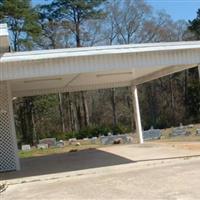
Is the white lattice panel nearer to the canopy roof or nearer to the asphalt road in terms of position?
the canopy roof

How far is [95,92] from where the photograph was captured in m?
61.7

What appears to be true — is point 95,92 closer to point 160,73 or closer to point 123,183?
point 160,73

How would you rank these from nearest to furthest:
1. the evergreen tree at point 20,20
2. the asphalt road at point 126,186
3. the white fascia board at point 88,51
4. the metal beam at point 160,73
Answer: the asphalt road at point 126,186 → the white fascia board at point 88,51 → the metal beam at point 160,73 → the evergreen tree at point 20,20

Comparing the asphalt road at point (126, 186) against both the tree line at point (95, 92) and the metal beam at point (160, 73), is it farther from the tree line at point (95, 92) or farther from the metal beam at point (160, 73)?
the tree line at point (95, 92)

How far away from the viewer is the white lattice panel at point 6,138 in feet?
55.3

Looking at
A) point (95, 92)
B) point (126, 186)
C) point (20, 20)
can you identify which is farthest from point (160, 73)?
point (95, 92)

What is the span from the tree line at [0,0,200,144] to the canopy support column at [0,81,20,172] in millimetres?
24930

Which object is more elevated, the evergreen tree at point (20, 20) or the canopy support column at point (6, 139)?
the evergreen tree at point (20, 20)

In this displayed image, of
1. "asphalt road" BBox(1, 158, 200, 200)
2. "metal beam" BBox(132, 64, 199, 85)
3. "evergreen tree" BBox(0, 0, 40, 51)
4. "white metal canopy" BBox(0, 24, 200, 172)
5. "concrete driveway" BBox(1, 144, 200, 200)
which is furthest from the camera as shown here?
"evergreen tree" BBox(0, 0, 40, 51)

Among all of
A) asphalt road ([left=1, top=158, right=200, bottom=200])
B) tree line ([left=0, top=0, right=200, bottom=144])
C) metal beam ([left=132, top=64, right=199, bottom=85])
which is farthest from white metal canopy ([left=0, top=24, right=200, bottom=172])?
tree line ([left=0, top=0, right=200, bottom=144])

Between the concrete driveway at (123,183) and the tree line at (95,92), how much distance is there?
27.4 metres

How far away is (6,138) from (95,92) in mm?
44846

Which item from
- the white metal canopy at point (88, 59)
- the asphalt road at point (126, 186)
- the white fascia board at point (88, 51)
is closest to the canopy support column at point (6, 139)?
the white metal canopy at point (88, 59)

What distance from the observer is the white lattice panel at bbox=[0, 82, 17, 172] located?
664 inches
